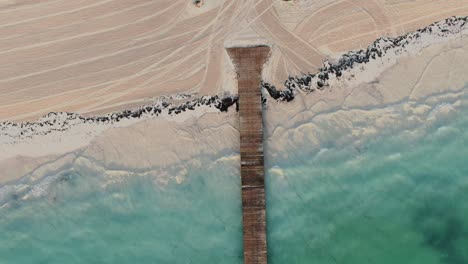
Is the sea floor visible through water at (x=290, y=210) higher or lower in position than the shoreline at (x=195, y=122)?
lower

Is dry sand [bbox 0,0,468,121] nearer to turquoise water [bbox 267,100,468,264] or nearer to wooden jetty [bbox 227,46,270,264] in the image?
wooden jetty [bbox 227,46,270,264]

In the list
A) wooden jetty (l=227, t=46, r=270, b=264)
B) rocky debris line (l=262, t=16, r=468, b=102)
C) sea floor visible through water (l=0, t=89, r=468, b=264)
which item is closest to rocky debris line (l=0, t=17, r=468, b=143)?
rocky debris line (l=262, t=16, r=468, b=102)

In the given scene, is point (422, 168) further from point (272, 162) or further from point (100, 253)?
point (100, 253)

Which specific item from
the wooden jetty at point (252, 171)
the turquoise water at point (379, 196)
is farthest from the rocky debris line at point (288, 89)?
the turquoise water at point (379, 196)

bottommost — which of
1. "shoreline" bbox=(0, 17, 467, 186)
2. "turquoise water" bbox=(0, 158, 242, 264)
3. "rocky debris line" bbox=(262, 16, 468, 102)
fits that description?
"turquoise water" bbox=(0, 158, 242, 264)

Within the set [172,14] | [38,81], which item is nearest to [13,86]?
[38,81]

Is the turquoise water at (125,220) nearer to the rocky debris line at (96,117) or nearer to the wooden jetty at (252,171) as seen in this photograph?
the wooden jetty at (252,171)
